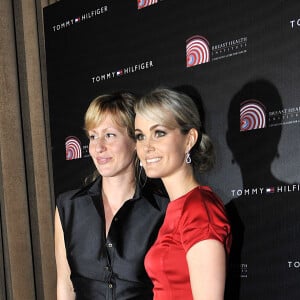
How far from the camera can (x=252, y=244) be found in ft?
6.82

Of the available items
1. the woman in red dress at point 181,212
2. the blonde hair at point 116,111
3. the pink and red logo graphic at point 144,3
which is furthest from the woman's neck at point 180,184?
the pink and red logo graphic at point 144,3

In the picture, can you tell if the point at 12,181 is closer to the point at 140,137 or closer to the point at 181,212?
the point at 140,137

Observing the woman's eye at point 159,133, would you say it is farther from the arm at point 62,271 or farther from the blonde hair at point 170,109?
the arm at point 62,271

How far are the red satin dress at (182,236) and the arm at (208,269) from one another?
3 centimetres

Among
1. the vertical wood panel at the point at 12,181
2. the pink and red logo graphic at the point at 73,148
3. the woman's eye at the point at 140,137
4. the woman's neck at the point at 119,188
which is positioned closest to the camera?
the woman's eye at the point at 140,137

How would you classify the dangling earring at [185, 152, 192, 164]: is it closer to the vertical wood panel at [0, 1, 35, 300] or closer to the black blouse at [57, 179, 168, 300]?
the black blouse at [57, 179, 168, 300]

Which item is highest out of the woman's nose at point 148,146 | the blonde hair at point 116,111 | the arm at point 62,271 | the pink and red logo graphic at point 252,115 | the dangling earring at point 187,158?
the blonde hair at point 116,111

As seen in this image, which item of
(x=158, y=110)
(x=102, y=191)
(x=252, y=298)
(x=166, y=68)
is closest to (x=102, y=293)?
(x=102, y=191)

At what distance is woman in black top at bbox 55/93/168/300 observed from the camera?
2043 millimetres

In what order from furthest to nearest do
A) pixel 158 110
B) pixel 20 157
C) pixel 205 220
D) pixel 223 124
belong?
1. pixel 20 157
2. pixel 223 124
3. pixel 158 110
4. pixel 205 220

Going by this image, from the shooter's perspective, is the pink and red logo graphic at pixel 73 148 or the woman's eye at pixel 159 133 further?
the pink and red logo graphic at pixel 73 148

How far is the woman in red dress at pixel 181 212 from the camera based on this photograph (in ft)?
5.06

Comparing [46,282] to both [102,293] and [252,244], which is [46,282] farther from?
[252,244]

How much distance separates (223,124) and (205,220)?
0.67 m
